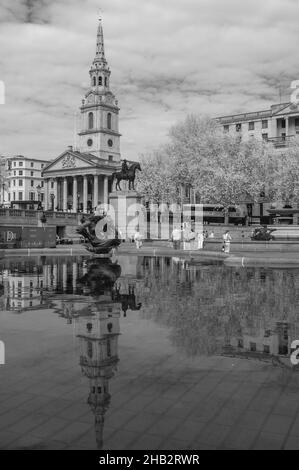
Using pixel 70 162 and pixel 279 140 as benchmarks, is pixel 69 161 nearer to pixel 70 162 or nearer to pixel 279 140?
pixel 70 162

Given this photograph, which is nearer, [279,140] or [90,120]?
[279,140]

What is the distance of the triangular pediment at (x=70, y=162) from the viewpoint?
120938 mm

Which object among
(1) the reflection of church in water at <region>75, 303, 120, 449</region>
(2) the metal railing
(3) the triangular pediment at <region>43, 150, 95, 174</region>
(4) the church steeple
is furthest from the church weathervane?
(1) the reflection of church in water at <region>75, 303, 120, 449</region>

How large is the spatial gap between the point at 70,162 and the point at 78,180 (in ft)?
18.2

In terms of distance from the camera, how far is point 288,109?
9325 cm

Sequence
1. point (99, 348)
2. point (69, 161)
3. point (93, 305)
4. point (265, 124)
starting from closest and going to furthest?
1. point (99, 348)
2. point (93, 305)
3. point (265, 124)
4. point (69, 161)

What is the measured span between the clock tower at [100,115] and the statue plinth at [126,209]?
87.5 metres

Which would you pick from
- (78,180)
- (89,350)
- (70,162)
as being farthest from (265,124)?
(89,350)

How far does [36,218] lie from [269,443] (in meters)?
60.3

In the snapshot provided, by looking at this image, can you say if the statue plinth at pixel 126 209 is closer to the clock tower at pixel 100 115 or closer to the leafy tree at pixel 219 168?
the leafy tree at pixel 219 168

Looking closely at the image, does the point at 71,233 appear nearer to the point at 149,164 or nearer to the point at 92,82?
the point at 149,164
